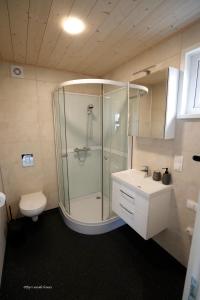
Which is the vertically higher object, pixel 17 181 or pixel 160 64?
pixel 160 64

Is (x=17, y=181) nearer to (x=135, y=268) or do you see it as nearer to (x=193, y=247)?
(x=135, y=268)

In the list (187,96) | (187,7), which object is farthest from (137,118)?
(187,7)

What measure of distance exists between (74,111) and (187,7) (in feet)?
6.30

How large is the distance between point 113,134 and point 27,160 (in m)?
1.43

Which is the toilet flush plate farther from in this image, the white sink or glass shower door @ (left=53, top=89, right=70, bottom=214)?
the white sink

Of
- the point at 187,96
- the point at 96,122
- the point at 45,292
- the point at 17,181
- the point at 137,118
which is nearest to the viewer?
the point at 45,292

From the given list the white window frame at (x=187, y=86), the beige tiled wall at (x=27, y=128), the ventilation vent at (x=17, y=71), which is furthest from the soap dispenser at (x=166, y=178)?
the ventilation vent at (x=17, y=71)

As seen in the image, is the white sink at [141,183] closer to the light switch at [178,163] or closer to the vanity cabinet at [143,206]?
the vanity cabinet at [143,206]

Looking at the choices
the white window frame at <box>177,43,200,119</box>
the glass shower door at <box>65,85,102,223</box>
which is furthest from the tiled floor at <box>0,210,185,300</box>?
the white window frame at <box>177,43,200,119</box>

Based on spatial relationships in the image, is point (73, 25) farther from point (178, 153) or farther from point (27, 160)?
point (27, 160)

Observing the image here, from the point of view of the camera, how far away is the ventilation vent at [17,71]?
6.89ft

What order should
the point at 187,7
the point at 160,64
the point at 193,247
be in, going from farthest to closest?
the point at 160,64, the point at 187,7, the point at 193,247

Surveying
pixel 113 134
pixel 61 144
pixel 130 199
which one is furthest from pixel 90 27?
pixel 130 199

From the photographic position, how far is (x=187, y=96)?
1514 millimetres
